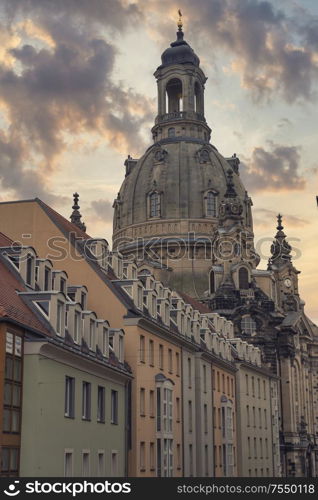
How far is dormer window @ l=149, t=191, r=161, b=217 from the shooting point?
129500 mm

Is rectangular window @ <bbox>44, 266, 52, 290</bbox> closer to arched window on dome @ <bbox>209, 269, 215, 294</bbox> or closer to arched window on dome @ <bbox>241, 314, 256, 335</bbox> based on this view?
arched window on dome @ <bbox>241, 314, 256, 335</bbox>

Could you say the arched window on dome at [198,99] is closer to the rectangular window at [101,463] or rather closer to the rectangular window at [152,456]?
the rectangular window at [152,456]

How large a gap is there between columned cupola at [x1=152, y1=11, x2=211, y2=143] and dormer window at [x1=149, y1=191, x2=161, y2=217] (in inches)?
509

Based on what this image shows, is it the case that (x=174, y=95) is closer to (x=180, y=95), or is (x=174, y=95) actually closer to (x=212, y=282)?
(x=180, y=95)

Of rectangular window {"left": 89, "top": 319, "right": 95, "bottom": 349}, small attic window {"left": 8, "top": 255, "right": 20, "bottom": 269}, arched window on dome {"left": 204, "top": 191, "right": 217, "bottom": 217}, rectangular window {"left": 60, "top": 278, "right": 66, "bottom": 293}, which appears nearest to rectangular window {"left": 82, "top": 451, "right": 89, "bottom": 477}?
rectangular window {"left": 89, "top": 319, "right": 95, "bottom": 349}

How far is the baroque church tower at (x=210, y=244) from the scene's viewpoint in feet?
368

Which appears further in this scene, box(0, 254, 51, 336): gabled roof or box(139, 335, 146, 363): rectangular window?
box(139, 335, 146, 363): rectangular window

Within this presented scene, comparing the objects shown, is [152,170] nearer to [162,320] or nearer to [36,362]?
[162,320]

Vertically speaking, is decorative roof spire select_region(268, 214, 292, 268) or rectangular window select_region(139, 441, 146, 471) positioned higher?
decorative roof spire select_region(268, 214, 292, 268)

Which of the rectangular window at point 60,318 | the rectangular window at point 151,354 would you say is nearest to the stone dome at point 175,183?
the rectangular window at point 151,354

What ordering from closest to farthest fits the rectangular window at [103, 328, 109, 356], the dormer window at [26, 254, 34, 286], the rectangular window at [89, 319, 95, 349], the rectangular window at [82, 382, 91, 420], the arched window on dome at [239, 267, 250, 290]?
the rectangular window at [82, 382, 91, 420] → the dormer window at [26, 254, 34, 286] → the rectangular window at [89, 319, 95, 349] → the rectangular window at [103, 328, 109, 356] → the arched window on dome at [239, 267, 250, 290]

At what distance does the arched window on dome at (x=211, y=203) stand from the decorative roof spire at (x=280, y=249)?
13.4m
